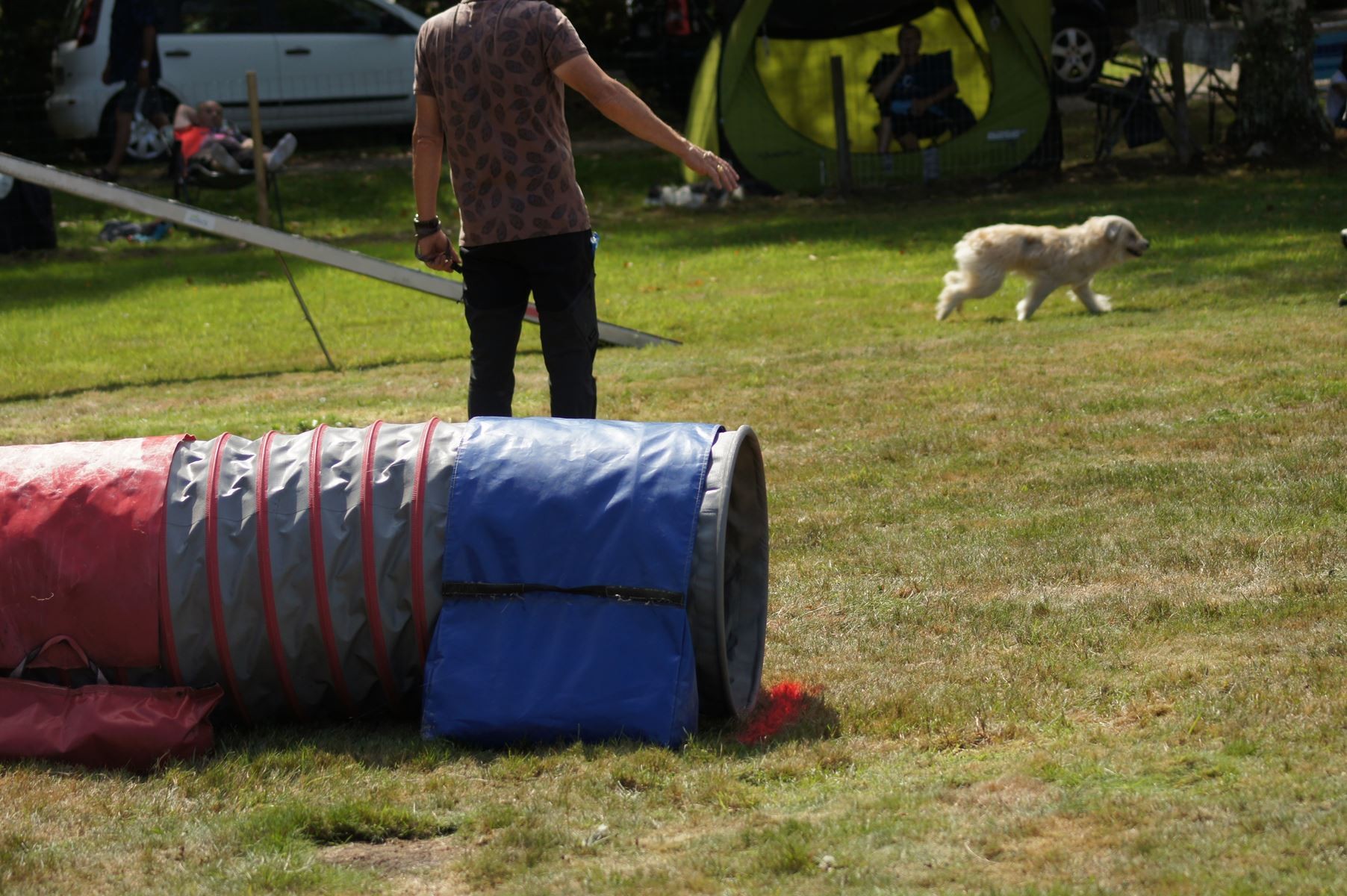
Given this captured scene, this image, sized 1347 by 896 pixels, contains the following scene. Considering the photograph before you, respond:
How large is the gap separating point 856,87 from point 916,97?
1.05m

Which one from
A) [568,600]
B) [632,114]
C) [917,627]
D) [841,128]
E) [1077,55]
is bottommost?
[917,627]

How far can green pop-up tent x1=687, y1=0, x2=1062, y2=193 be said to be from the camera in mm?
18281

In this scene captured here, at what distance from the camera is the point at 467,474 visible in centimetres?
407

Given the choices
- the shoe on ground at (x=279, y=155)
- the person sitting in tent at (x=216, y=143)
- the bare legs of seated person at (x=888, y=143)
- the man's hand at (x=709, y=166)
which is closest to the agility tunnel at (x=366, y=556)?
the man's hand at (x=709, y=166)

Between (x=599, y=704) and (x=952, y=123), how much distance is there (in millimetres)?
15940

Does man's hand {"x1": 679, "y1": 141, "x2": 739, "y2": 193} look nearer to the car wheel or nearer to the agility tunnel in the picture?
the agility tunnel

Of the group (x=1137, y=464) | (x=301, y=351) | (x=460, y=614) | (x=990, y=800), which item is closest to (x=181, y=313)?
(x=301, y=351)

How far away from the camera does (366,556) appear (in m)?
4.06

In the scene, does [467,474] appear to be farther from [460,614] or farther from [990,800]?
[990,800]

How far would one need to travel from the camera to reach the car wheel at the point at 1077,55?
2088 cm

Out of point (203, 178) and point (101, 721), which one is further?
point (203, 178)

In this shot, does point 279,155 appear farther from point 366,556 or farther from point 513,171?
point 366,556

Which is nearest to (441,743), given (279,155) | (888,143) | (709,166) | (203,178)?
(709,166)

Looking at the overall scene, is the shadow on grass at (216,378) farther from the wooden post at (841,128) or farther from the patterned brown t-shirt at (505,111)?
the wooden post at (841,128)
